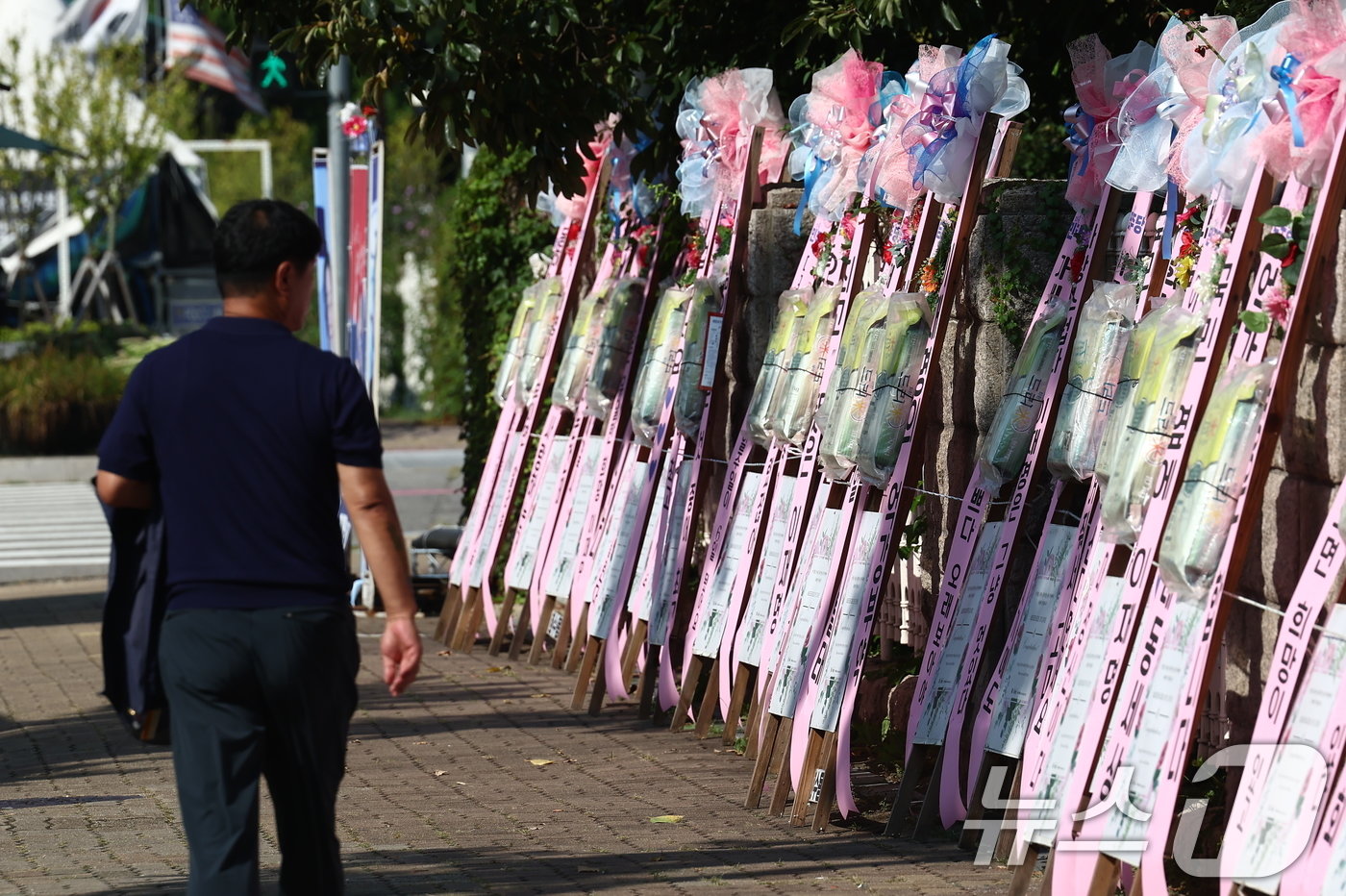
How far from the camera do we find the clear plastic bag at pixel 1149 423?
4.91 m

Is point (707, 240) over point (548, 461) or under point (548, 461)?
over

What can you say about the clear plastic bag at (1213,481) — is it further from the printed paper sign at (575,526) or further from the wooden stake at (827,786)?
the printed paper sign at (575,526)

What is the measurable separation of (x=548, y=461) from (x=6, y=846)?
13.5 ft

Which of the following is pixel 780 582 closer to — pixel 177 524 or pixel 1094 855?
pixel 1094 855

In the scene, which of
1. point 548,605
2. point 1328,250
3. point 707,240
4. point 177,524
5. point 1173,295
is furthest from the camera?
point 548,605

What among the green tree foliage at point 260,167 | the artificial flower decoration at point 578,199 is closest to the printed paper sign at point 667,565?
the artificial flower decoration at point 578,199

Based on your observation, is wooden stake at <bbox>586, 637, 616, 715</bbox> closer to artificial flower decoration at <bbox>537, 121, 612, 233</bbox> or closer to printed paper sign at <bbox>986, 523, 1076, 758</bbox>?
artificial flower decoration at <bbox>537, 121, 612, 233</bbox>

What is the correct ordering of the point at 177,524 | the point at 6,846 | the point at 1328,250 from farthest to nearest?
1. the point at 6,846
2. the point at 1328,250
3. the point at 177,524

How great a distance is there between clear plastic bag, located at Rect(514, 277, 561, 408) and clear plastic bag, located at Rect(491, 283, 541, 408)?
0.03 metres

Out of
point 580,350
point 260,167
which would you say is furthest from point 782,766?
point 260,167

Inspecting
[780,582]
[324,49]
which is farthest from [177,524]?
Result: [324,49]

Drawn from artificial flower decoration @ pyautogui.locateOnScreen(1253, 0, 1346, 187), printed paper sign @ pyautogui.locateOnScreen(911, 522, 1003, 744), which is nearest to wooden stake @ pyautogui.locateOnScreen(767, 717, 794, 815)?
printed paper sign @ pyautogui.locateOnScreen(911, 522, 1003, 744)

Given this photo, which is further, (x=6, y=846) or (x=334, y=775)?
(x=6, y=846)

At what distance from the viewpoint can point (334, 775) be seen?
4121 mm
